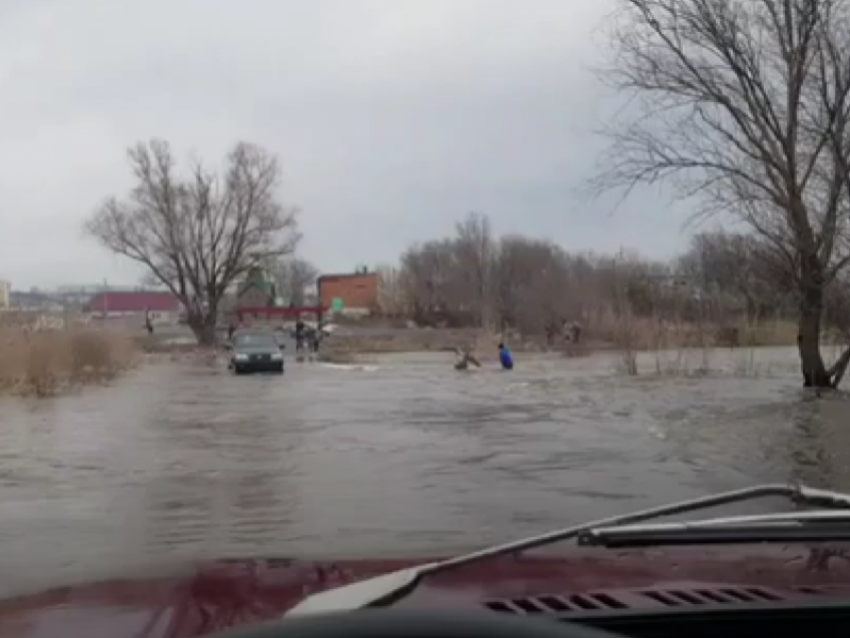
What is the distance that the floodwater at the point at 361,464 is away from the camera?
1024 cm

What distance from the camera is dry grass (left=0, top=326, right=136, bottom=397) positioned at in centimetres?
3228

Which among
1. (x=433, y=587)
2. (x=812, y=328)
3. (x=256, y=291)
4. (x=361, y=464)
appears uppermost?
(x=256, y=291)

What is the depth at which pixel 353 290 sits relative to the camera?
462ft

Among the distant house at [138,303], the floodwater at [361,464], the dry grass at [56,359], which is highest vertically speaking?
the distant house at [138,303]

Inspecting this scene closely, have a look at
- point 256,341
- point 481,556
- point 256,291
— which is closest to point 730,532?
point 481,556

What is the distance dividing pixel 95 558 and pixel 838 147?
18723 mm

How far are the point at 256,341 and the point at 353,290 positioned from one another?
308ft

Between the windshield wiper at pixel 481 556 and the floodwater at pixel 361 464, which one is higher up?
the windshield wiper at pixel 481 556

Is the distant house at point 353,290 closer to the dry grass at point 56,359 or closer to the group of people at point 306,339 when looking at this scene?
the group of people at point 306,339

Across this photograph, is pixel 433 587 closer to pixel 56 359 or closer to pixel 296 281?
pixel 56 359

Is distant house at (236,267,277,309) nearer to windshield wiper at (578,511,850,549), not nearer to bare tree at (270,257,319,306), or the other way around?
bare tree at (270,257,319,306)

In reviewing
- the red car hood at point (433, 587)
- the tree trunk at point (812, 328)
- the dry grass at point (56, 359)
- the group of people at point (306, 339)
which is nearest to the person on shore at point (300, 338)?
the group of people at point (306, 339)

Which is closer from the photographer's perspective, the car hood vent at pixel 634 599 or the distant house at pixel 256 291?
the car hood vent at pixel 634 599

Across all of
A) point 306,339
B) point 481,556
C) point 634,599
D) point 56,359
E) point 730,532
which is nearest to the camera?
point 634,599
